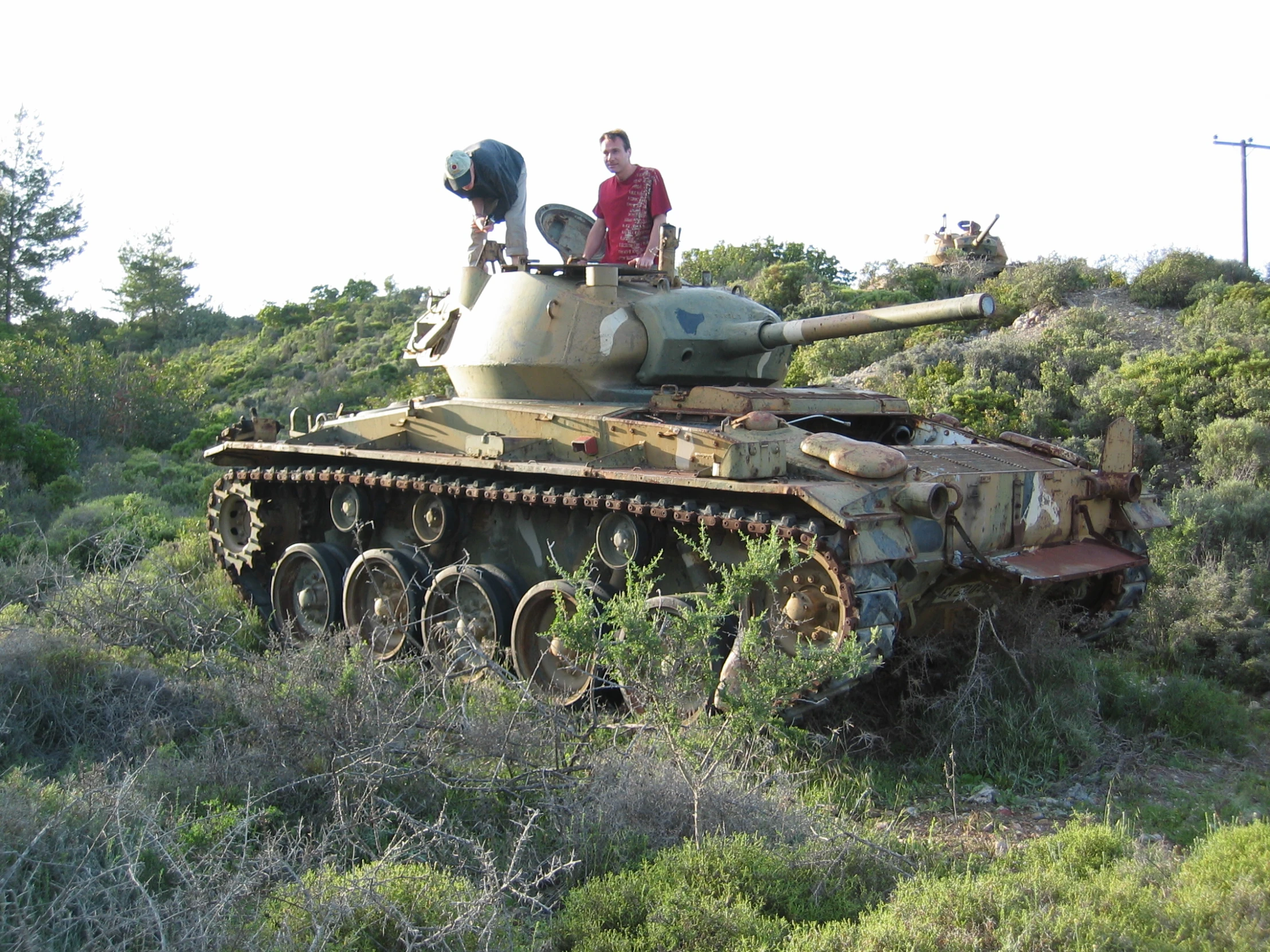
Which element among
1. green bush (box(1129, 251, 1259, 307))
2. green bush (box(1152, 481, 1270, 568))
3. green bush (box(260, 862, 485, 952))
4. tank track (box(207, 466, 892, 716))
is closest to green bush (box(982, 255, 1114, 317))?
green bush (box(1129, 251, 1259, 307))

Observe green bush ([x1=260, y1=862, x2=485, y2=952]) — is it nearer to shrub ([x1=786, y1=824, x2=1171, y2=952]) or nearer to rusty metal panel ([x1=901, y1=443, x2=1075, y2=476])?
shrub ([x1=786, y1=824, x2=1171, y2=952])

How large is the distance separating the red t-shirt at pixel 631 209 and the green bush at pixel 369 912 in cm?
595

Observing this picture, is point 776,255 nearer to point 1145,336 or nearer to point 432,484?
point 1145,336

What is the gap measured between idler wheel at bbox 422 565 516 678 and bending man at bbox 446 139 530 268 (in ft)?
8.27

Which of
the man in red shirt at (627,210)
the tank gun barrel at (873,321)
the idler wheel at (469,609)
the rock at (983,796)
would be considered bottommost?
the rock at (983,796)

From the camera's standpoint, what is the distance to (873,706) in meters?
6.91

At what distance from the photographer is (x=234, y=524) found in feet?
33.7

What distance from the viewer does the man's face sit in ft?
28.9

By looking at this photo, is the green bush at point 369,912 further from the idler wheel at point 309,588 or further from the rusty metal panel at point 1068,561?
the idler wheel at point 309,588

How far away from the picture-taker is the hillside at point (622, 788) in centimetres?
373

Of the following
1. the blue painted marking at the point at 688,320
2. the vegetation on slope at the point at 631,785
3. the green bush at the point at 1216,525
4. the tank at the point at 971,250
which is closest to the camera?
the vegetation on slope at the point at 631,785

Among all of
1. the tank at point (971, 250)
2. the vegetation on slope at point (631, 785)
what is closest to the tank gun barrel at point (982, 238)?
the tank at point (971, 250)

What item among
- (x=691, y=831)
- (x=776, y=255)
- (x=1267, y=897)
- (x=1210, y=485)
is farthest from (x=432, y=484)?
(x=776, y=255)

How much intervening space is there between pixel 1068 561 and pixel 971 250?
22.4 meters
